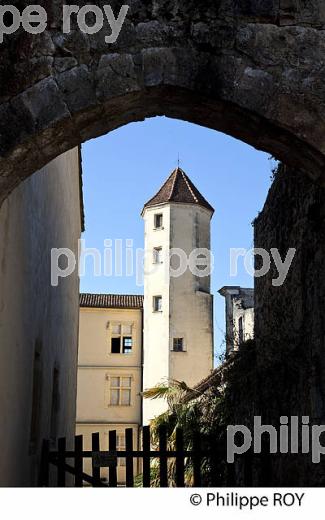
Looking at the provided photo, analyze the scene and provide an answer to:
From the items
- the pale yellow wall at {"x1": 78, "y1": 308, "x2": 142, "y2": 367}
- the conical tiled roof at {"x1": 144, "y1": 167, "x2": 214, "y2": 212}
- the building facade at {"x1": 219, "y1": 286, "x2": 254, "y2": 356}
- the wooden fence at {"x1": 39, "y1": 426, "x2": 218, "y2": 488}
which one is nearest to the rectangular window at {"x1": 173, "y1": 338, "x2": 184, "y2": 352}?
the building facade at {"x1": 219, "y1": 286, "x2": 254, "y2": 356}

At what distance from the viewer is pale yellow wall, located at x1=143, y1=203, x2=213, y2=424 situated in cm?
2777

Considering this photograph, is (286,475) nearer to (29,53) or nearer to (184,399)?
(29,53)

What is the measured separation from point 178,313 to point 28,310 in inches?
848

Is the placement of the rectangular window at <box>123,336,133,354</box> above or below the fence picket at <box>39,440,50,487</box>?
above

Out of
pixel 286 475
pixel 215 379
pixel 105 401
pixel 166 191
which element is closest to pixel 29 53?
pixel 286 475

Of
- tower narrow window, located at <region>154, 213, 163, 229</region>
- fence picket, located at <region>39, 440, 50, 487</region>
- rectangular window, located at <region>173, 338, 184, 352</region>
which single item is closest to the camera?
fence picket, located at <region>39, 440, 50, 487</region>

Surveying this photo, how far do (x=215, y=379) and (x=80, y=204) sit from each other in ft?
18.3

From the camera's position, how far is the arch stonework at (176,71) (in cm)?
384

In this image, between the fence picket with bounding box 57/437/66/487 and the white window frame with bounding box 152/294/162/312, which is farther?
the white window frame with bounding box 152/294/162/312

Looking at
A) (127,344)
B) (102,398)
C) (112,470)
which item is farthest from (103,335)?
(112,470)

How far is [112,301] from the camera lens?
1342 inches

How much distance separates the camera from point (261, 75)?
388cm

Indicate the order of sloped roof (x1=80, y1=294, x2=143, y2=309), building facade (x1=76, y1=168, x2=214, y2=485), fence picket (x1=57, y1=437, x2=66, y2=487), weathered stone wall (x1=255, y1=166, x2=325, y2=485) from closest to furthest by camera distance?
weathered stone wall (x1=255, y1=166, x2=325, y2=485) → fence picket (x1=57, y1=437, x2=66, y2=487) → building facade (x1=76, y1=168, x2=214, y2=485) → sloped roof (x1=80, y1=294, x2=143, y2=309)

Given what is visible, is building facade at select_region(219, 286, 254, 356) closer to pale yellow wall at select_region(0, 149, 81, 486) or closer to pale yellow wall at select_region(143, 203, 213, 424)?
pale yellow wall at select_region(143, 203, 213, 424)
